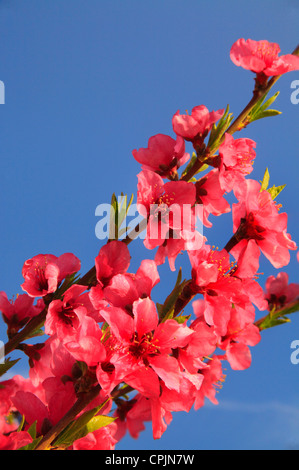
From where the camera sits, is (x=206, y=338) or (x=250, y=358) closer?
(x=206, y=338)

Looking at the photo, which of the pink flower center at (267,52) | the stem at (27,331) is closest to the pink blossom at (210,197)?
the pink flower center at (267,52)

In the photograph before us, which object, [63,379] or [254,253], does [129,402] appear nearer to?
[63,379]

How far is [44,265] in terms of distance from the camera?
78.3 inches

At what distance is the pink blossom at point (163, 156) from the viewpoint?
1.98m

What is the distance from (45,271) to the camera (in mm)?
1893

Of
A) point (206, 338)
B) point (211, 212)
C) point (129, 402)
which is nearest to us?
point (206, 338)

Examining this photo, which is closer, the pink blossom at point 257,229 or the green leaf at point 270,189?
the pink blossom at point 257,229

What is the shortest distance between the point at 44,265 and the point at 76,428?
83cm

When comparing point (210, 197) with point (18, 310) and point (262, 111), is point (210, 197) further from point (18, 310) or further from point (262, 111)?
point (18, 310)

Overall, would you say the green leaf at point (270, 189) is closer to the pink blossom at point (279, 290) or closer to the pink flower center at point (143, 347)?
the pink blossom at point (279, 290)

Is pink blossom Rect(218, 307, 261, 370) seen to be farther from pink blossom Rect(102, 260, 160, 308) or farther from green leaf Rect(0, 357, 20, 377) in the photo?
green leaf Rect(0, 357, 20, 377)

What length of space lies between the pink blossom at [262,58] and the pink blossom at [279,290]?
1177mm

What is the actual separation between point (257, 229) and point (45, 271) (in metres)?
0.93
